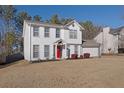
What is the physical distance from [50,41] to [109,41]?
2552 cm

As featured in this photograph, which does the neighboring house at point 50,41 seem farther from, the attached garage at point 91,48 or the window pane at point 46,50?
the attached garage at point 91,48

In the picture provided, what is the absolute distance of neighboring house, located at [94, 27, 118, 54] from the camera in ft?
169

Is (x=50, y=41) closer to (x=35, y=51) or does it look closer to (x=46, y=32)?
(x=46, y=32)

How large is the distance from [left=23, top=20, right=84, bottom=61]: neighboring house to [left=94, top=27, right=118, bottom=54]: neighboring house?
19.2m

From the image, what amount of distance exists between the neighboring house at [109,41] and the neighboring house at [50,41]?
19.2 meters

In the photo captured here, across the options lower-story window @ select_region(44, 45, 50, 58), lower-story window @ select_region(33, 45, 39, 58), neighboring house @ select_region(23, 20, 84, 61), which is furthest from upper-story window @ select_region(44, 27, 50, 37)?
lower-story window @ select_region(33, 45, 39, 58)

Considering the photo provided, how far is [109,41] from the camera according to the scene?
2063 inches

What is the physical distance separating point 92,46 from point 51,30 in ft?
32.0

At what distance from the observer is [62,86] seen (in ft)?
37.3

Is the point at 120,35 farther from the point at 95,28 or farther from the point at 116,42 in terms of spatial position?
the point at 95,28

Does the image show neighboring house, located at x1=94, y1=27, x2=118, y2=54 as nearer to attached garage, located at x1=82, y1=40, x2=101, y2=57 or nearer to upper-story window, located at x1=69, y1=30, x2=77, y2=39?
attached garage, located at x1=82, y1=40, x2=101, y2=57

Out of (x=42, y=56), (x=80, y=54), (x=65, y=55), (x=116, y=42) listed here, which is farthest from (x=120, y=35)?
(x=42, y=56)

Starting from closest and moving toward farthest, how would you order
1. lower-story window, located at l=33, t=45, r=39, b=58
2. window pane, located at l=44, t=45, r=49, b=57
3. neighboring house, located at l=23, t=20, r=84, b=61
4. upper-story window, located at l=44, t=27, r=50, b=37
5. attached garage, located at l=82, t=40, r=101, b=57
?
1. neighboring house, located at l=23, t=20, r=84, b=61
2. lower-story window, located at l=33, t=45, r=39, b=58
3. window pane, located at l=44, t=45, r=49, b=57
4. upper-story window, located at l=44, t=27, r=50, b=37
5. attached garage, located at l=82, t=40, r=101, b=57

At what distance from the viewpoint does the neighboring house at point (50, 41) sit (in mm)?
29136
